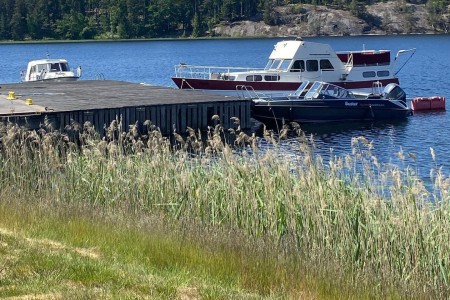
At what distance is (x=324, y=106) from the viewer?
3794 centimetres

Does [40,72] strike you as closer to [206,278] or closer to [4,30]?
[206,278]

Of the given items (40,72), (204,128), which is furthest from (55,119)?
(40,72)

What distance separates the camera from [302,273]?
9.76 m

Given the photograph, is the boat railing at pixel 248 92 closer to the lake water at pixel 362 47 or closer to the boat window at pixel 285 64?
the boat window at pixel 285 64

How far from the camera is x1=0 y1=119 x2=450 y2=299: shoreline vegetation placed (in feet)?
29.9

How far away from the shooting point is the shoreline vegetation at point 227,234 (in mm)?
9125

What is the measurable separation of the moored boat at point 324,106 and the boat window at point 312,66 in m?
2.88

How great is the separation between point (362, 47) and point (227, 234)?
9748 cm

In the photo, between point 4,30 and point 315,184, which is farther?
point 4,30

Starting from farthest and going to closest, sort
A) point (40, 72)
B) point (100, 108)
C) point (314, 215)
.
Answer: point (40, 72), point (100, 108), point (314, 215)

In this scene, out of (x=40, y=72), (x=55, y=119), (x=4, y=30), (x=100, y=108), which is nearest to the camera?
(x=55, y=119)

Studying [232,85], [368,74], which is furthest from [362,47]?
[232,85]

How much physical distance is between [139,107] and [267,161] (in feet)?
63.6

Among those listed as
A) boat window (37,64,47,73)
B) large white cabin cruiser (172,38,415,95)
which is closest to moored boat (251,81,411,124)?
large white cabin cruiser (172,38,415,95)
